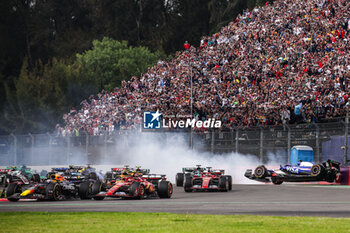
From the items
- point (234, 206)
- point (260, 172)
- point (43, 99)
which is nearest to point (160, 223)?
point (234, 206)

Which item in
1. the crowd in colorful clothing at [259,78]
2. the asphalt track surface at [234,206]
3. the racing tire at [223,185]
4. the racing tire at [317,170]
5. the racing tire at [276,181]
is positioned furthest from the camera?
the crowd in colorful clothing at [259,78]

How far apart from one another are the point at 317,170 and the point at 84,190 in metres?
10.7

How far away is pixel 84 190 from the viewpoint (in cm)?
2130

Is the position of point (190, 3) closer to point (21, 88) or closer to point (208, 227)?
point (21, 88)

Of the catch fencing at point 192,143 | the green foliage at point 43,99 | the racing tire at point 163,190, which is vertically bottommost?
the racing tire at point 163,190

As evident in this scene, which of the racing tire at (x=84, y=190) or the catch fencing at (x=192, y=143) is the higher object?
the catch fencing at (x=192, y=143)

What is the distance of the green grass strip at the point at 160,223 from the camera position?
12438 millimetres

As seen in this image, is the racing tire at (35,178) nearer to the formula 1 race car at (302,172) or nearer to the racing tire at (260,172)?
the formula 1 race car at (302,172)

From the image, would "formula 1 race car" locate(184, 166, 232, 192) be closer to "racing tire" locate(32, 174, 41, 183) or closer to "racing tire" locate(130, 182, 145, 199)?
"racing tire" locate(130, 182, 145, 199)

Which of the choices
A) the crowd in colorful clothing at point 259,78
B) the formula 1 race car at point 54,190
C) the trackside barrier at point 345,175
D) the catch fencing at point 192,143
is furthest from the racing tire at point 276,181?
the formula 1 race car at point 54,190

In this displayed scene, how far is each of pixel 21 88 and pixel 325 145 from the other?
3601 cm

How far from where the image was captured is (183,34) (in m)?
80.8

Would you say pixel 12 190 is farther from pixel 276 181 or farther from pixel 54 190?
pixel 276 181

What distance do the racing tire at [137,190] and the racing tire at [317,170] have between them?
9.26 meters
